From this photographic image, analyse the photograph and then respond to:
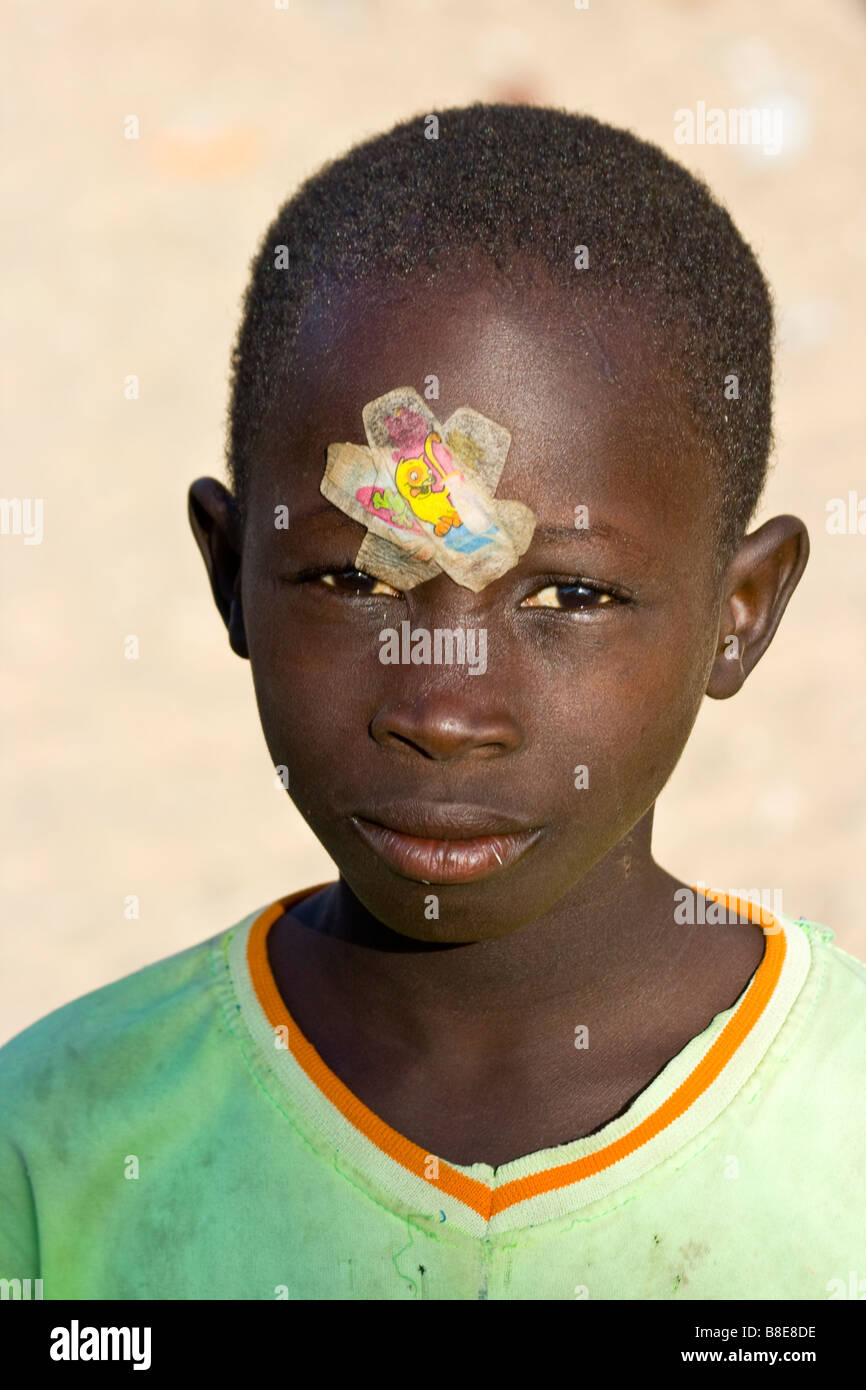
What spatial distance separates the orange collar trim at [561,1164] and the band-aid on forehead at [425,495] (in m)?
0.70

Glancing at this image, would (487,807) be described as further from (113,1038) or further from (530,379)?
(113,1038)

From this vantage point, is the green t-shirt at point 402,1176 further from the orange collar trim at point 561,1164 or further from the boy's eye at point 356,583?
the boy's eye at point 356,583

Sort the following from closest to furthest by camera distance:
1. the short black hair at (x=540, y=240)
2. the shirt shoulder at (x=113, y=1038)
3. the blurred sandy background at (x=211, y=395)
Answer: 1. the short black hair at (x=540, y=240)
2. the shirt shoulder at (x=113, y=1038)
3. the blurred sandy background at (x=211, y=395)

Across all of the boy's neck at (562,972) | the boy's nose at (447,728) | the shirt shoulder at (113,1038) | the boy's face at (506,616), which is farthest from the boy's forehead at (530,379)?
the shirt shoulder at (113,1038)

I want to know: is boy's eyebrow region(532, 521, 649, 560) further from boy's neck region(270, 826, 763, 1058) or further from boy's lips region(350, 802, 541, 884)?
boy's neck region(270, 826, 763, 1058)

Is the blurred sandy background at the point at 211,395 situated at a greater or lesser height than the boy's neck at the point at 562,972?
greater

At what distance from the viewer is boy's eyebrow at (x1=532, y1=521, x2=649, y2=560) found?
6.30 ft

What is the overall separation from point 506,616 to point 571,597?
0.29 feet

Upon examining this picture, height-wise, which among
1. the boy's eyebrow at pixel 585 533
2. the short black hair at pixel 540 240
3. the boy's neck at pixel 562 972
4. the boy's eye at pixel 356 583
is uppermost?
the short black hair at pixel 540 240

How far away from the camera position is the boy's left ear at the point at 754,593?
2.21 m

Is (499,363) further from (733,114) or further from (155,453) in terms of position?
(733,114)

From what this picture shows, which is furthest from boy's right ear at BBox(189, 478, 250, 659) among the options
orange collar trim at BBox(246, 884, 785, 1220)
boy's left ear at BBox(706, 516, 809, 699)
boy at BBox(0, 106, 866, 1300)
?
boy's left ear at BBox(706, 516, 809, 699)

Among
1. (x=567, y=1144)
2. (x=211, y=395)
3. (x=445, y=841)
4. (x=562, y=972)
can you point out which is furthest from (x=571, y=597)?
(x=211, y=395)

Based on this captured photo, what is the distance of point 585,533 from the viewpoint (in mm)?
1929
